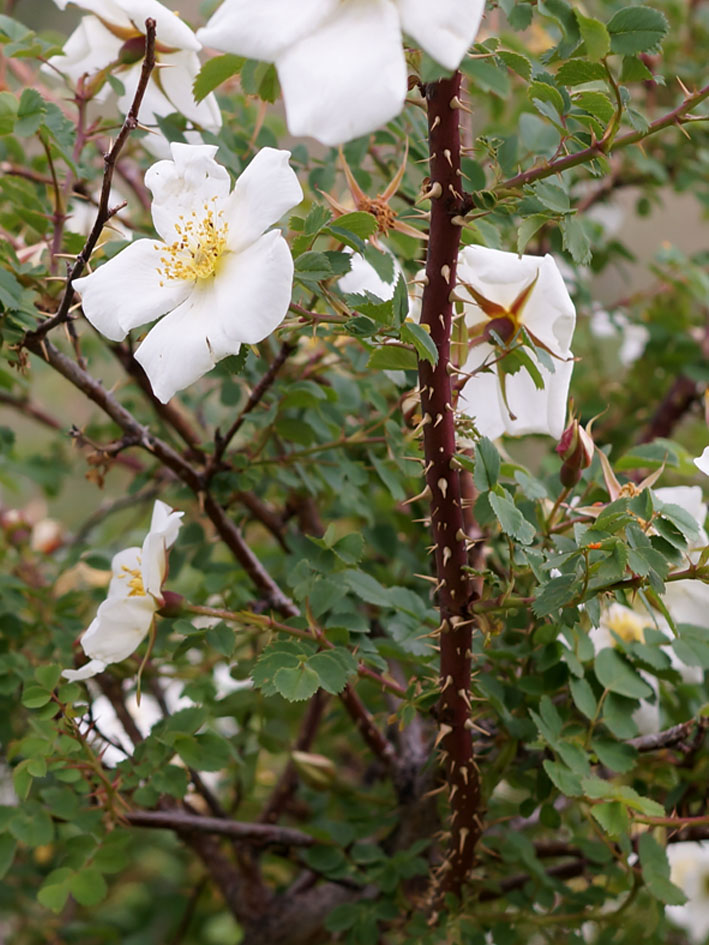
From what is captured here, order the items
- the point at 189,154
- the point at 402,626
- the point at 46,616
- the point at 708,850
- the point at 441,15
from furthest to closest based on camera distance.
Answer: the point at 708,850 → the point at 46,616 → the point at 402,626 → the point at 189,154 → the point at 441,15

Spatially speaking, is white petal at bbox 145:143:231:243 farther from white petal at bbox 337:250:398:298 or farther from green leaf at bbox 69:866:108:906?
green leaf at bbox 69:866:108:906

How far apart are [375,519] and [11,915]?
55 centimetres

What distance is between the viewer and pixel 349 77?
1.10ft

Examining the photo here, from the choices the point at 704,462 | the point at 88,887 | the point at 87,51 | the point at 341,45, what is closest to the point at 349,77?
the point at 341,45

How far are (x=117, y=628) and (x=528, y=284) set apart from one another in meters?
0.27

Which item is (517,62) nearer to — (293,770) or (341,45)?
(341,45)

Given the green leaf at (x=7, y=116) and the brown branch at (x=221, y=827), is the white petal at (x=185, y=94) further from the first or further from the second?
the brown branch at (x=221, y=827)

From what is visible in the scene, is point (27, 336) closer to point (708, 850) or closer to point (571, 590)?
point (571, 590)

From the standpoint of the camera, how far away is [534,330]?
51 centimetres

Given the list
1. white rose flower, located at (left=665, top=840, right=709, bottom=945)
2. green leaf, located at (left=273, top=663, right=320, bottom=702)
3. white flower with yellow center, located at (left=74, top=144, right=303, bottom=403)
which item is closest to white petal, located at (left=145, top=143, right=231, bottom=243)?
white flower with yellow center, located at (left=74, top=144, right=303, bottom=403)

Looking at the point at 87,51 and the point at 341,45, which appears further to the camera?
the point at 87,51

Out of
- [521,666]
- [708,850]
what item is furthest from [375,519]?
[708,850]

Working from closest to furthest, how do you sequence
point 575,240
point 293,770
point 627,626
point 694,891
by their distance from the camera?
point 575,240, point 627,626, point 293,770, point 694,891

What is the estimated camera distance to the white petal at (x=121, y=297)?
0.46 meters
